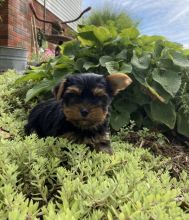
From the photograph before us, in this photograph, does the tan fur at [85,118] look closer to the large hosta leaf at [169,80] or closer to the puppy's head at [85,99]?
the puppy's head at [85,99]

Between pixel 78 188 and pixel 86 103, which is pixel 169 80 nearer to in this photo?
pixel 86 103

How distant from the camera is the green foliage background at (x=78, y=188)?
146 centimetres

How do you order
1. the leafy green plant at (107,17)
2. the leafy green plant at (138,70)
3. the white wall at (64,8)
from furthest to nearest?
the white wall at (64,8), the leafy green plant at (107,17), the leafy green plant at (138,70)

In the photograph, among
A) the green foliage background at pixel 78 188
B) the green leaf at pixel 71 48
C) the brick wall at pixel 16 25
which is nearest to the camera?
the green foliage background at pixel 78 188

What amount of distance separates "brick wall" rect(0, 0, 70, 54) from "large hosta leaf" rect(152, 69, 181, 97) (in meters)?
9.32

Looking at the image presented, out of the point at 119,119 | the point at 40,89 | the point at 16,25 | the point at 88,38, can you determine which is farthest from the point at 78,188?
the point at 16,25

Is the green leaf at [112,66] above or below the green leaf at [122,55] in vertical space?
below

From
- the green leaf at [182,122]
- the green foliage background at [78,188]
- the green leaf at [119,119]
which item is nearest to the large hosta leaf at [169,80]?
the green leaf at [182,122]

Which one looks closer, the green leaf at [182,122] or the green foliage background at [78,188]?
the green foliage background at [78,188]

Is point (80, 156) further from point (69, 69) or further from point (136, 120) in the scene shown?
point (69, 69)

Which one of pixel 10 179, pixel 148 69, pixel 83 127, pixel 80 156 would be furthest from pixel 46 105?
pixel 10 179

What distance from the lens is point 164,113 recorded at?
5.22 metres

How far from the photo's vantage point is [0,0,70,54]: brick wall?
13703 mm

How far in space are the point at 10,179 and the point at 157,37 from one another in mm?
4623
